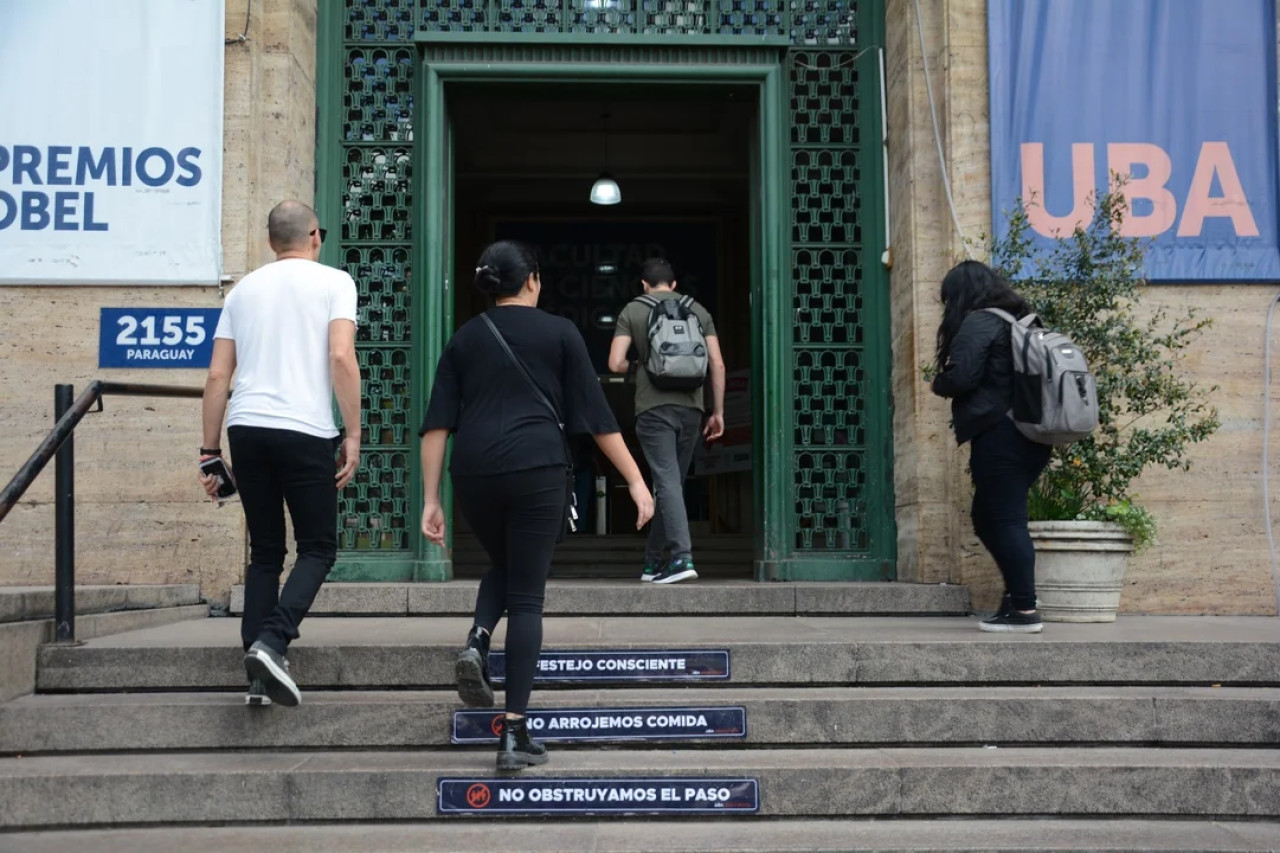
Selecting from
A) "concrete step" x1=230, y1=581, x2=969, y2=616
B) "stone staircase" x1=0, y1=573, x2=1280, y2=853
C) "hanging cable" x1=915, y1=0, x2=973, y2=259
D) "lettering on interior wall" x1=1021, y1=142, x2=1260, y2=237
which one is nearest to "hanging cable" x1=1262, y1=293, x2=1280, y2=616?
"lettering on interior wall" x1=1021, y1=142, x2=1260, y2=237

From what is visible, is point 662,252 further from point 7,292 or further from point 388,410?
point 7,292

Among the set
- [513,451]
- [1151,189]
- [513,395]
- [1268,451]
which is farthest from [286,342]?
[1268,451]

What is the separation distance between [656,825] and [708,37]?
5344 mm

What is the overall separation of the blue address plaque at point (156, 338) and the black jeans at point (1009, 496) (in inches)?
166

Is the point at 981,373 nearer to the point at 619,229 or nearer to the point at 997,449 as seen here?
the point at 997,449

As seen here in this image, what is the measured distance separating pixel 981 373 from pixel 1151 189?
7.80 feet

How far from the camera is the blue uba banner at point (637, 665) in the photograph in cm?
533

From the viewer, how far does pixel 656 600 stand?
677cm

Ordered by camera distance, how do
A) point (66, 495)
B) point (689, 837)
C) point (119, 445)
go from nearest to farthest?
point (689, 837) → point (66, 495) → point (119, 445)

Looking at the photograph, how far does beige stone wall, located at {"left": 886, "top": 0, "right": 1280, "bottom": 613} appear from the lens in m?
7.34

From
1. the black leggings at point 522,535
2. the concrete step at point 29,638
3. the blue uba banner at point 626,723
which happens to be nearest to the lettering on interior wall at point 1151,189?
the blue uba banner at point 626,723

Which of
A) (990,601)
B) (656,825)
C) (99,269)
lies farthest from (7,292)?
(990,601)

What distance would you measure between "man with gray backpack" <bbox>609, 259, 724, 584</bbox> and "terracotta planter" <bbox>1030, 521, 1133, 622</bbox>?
1833mm

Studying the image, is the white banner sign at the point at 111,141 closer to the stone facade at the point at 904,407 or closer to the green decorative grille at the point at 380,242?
the stone facade at the point at 904,407
